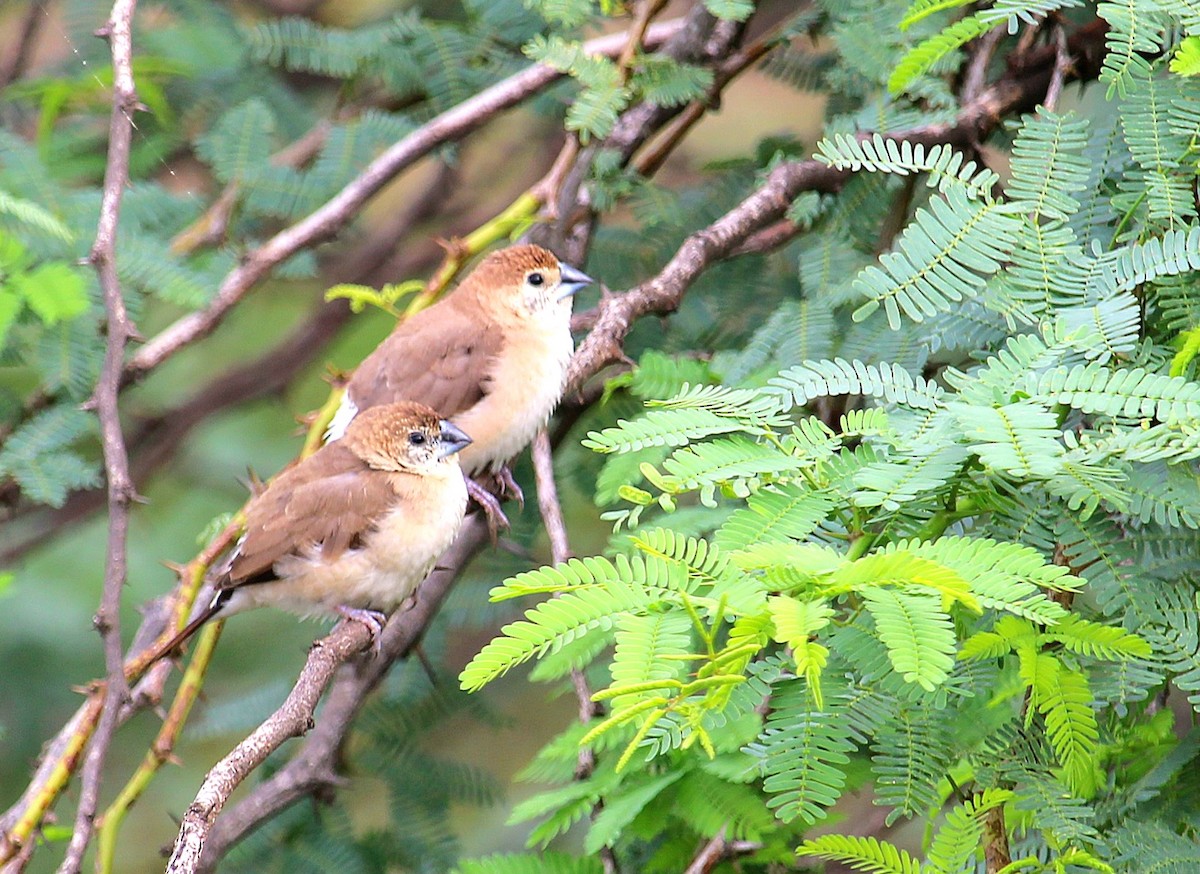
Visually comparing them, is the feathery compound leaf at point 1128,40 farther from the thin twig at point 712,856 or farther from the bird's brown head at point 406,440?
the bird's brown head at point 406,440

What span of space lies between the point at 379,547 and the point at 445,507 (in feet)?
0.75

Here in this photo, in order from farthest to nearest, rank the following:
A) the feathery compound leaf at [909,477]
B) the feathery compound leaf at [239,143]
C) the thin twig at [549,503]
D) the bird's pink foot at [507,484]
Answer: the feathery compound leaf at [239,143] < the bird's pink foot at [507,484] < the thin twig at [549,503] < the feathery compound leaf at [909,477]

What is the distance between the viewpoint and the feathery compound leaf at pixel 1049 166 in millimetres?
2646

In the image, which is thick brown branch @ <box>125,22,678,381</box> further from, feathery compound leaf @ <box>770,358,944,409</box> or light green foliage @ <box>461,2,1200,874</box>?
feathery compound leaf @ <box>770,358,944,409</box>

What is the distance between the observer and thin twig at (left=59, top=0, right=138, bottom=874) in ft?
8.95

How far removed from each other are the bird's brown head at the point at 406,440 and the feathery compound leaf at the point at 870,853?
2008 millimetres

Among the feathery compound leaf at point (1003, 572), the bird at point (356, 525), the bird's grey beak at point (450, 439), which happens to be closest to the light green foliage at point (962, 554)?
the feathery compound leaf at point (1003, 572)

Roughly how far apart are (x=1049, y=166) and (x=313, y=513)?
2281 mm

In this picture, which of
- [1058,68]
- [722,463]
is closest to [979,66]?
[1058,68]

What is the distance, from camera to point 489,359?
4324mm

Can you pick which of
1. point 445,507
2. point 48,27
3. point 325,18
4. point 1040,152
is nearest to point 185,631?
point 445,507

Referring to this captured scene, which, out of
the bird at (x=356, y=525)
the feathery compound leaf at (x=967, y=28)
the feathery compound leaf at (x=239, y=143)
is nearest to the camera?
the feathery compound leaf at (x=967, y=28)

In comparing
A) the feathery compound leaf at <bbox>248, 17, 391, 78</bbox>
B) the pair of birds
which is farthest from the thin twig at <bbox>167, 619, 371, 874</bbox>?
the feathery compound leaf at <bbox>248, 17, 391, 78</bbox>

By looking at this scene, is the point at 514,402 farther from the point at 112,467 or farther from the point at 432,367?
the point at 112,467
